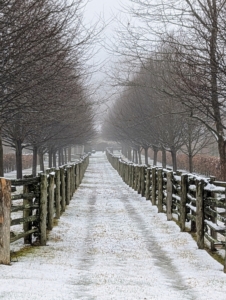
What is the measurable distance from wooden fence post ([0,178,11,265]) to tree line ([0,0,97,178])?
3.20 metres

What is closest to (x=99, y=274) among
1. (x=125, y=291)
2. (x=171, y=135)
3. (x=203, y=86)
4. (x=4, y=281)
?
(x=125, y=291)

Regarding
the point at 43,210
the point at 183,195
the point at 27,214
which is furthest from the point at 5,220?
the point at 183,195

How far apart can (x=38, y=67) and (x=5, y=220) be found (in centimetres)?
640

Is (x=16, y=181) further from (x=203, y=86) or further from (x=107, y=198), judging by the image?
(x=107, y=198)

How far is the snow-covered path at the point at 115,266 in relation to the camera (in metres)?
6.36

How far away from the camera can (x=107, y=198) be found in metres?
21.3

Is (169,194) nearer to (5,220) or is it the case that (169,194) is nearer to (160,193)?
(160,193)

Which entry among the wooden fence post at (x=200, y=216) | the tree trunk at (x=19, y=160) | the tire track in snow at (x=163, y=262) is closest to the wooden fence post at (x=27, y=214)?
the tire track in snow at (x=163, y=262)

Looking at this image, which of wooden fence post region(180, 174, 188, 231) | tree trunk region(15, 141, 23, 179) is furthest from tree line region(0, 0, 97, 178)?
wooden fence post region(180, 174, 188, 231)

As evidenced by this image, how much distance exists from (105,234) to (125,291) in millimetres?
5244

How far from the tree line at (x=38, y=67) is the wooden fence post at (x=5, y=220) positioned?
320 cm

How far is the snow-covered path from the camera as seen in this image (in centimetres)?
636

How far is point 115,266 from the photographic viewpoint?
8250 millimetres

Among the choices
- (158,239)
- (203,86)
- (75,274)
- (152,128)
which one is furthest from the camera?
(152,128)
